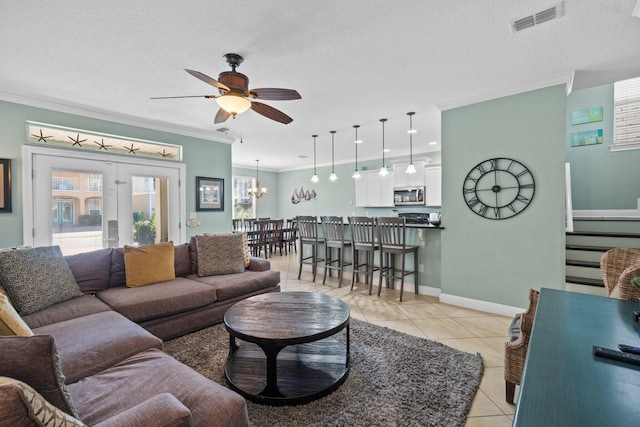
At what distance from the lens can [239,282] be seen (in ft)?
10.4

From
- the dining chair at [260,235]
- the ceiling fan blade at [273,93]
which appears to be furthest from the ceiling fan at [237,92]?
the dining chair at [260,235]

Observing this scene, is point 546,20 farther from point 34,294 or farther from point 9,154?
point 9,154

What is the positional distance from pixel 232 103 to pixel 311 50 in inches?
31.9

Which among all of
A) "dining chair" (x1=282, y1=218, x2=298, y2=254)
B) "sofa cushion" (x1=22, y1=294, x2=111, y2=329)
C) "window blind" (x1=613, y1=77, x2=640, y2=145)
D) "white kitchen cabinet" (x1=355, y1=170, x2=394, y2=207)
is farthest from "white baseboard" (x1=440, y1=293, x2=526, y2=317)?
"dining chair" (x1=282, y1=218, x2=298, y2=254)

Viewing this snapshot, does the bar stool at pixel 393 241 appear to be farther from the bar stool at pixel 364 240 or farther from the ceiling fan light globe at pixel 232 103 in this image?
the ceiling fan light globe at pixel 232 103

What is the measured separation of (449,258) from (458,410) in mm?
2261

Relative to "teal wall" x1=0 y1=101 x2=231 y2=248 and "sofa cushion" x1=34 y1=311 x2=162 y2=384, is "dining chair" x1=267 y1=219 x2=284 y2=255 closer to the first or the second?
"teal wall" x1=0 y1=101 x2=231 y2=248

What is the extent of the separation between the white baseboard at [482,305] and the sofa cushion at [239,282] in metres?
2.23

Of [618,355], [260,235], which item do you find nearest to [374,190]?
[260,235]

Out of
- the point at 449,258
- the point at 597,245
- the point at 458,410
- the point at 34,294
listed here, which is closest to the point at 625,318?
the point at 458,410

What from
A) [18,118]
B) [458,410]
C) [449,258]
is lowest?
[458,410]

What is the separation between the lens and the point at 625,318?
4.10ft

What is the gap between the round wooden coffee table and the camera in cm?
179

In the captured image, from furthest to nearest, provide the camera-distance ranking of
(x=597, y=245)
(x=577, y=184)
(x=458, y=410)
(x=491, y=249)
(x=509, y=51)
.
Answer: (x=577, y=184) → (x=597, y=245) → (x=491, y=249) → (x=509, y=51) → (x=458, y=410)
